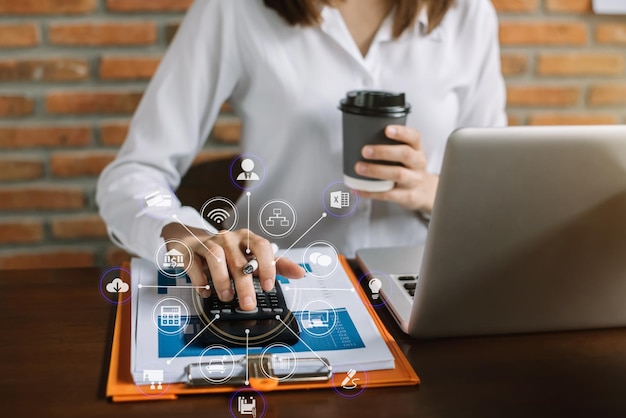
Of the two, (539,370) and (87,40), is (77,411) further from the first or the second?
(87,40)

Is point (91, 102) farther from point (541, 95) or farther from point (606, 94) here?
point (606, 94)

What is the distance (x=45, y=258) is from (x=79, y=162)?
0.75 feet

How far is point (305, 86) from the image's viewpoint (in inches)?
43.0

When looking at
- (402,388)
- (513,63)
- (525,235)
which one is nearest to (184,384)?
(402,388)

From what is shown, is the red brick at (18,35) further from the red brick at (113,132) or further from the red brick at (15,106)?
the red brick at (113,132)

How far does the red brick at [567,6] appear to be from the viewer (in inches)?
59.3

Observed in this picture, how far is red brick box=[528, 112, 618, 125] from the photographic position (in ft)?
5.20

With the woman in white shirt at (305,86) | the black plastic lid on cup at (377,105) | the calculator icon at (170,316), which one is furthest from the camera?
the woman in white shirt at (305,86)

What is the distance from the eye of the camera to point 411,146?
0.89 m

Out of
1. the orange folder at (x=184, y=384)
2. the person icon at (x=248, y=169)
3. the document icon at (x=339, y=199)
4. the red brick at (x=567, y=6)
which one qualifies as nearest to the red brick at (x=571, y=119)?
the red brick at (x=567, y=6)

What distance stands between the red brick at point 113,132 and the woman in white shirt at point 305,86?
0.36 meters

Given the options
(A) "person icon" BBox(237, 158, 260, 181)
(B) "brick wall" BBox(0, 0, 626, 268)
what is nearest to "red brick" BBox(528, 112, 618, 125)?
(B) "brick wall" BBox(0, 0, 626, 268)

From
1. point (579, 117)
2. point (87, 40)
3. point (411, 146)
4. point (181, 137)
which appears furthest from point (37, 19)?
point (579, 117)

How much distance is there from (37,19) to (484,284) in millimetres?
1102
